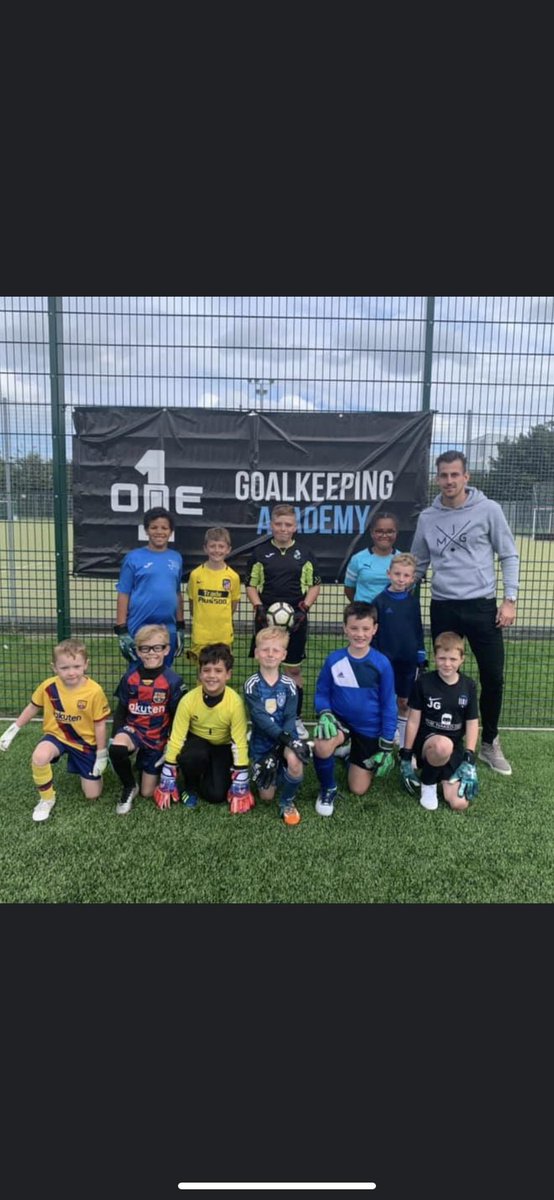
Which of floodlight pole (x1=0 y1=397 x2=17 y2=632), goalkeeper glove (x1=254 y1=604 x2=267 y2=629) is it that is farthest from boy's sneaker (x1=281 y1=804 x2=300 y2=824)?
floodlight pole (x1=0 y1=397 x2=17 y2=632)

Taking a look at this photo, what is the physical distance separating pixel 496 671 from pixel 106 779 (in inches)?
102

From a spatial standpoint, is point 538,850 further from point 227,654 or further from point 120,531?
point 120,531

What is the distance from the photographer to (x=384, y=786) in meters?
3.77

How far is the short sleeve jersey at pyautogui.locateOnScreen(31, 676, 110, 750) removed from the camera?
352 cm

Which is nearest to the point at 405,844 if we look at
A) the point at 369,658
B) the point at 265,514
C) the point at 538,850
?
the point at 538,850

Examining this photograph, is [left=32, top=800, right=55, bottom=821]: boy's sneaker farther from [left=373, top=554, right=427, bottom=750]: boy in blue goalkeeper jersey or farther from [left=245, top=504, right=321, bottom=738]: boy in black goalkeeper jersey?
[left=373, top=554, right=427, bottom=750]: boy in blue goalkeeper jersey

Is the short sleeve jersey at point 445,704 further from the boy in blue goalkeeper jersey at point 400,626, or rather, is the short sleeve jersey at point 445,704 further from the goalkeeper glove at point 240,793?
the goalkeeper glove at point 240,793

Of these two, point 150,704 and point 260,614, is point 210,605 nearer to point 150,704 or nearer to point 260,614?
point 260,614

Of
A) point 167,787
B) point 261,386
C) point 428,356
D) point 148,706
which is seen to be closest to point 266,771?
point 167,787

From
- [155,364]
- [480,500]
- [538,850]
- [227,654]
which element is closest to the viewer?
[538,850]

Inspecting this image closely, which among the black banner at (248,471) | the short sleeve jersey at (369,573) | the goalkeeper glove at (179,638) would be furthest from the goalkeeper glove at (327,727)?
the black banner at (248,471)

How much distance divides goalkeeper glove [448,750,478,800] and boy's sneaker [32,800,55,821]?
89.0 inches

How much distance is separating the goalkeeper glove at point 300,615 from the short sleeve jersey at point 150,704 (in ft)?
3.20

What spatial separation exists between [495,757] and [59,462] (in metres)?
3.75
